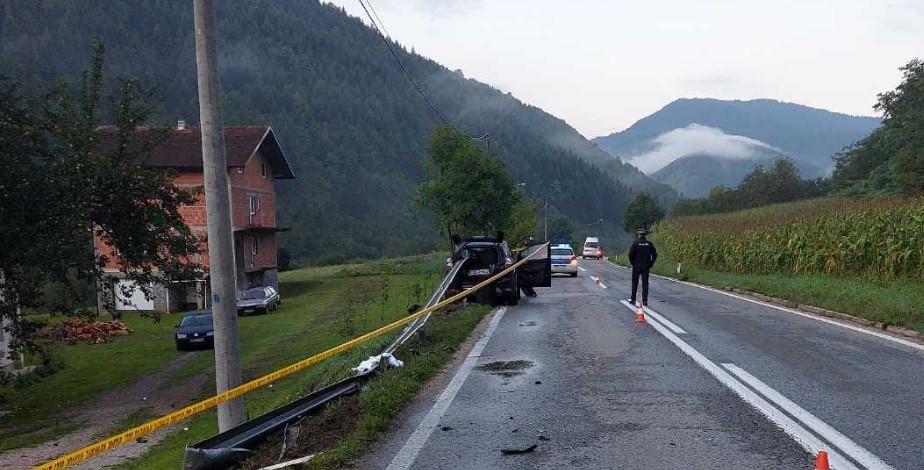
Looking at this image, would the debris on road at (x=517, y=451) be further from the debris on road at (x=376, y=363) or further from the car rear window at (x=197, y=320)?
the car rear window at (x=197, y=320)

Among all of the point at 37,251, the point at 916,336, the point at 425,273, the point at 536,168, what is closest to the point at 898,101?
the point at 425,273

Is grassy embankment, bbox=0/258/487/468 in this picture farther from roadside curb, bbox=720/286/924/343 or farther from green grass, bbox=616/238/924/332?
green grass, bbox=616/238/924/332

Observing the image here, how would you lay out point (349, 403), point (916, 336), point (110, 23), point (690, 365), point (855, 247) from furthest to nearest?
point (110, 23)
point (855, 247)
point (916, 336)
point (690, 365)
point (349, 403)

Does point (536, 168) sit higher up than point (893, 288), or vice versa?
point (536, 168)

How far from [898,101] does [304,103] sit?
10246 centimetres

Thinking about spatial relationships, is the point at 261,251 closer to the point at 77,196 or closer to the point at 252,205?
the point at 252,205

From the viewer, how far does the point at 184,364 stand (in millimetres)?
25438

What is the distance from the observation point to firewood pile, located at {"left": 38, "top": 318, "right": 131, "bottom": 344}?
33.4 metres

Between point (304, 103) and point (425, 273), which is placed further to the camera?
point (304, 103)

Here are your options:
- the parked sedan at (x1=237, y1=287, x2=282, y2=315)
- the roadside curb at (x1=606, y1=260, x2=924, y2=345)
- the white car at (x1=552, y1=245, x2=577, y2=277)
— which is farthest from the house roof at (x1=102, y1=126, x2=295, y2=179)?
the roadside curb at (x1=606, y1=260, x2=924, y2=345)

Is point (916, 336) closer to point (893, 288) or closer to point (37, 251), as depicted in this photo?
point (893, 288)

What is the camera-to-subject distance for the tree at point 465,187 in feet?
119

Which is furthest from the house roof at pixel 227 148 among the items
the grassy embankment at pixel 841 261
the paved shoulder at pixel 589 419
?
the paved shoulder at pixel 589 419

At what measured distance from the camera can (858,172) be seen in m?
79.1
